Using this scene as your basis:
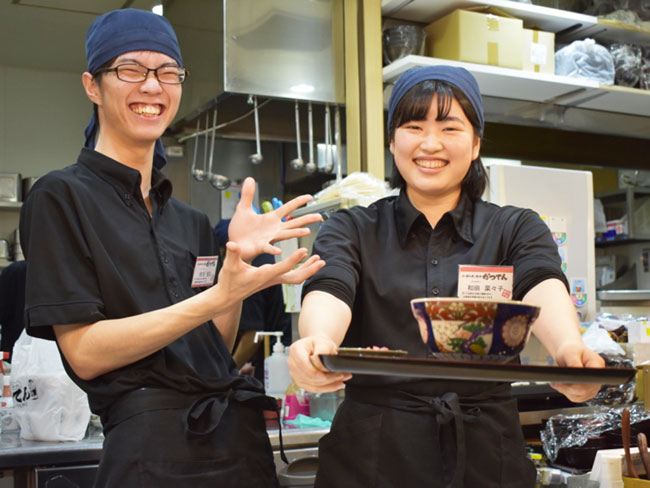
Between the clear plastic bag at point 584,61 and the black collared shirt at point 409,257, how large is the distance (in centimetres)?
285

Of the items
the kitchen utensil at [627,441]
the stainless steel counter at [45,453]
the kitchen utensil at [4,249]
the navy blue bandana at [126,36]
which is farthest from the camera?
the kitchen utensil at [4,249]

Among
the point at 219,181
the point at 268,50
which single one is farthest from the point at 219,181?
the point at 268,50

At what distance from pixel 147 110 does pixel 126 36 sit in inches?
5.8

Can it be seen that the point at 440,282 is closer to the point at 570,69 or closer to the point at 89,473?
the point at 89,473

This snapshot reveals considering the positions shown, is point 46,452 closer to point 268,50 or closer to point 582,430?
point 582,430

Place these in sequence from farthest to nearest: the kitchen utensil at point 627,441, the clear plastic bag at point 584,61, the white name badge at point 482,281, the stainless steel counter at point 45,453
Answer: the clear plastic bag at point 584,61 → the stainless steel counter at point 45,453 → the kitchen utensil at point 627,441 → the white name badge at point 482,281

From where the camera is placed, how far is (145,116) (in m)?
1.56

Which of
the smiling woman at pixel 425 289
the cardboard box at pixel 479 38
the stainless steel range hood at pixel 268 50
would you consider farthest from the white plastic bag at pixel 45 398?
the cardboard box at pixel 479 38

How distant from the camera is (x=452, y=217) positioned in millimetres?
1452

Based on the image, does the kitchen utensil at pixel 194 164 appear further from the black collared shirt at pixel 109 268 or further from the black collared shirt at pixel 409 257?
the black collared shirt at pixel 409 257

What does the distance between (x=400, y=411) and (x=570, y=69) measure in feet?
10.4

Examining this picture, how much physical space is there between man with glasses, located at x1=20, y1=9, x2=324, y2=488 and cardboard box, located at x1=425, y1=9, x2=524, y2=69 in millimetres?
2338

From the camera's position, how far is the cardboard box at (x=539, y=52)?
12.8 feet

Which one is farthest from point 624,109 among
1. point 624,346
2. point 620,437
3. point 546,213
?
point 620,437
